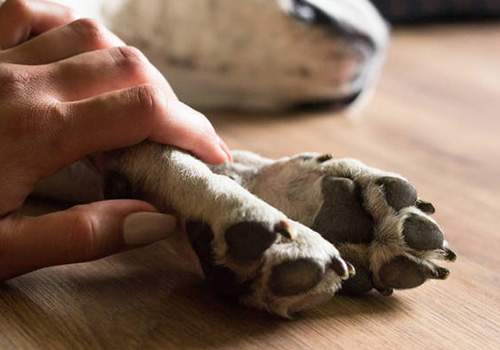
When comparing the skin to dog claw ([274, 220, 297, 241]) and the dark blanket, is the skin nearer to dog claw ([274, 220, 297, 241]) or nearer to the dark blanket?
dog claw ([274, 220, 297, 241])

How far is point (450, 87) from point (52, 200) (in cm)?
144

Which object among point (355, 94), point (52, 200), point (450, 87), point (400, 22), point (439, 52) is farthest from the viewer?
point (400, 22)

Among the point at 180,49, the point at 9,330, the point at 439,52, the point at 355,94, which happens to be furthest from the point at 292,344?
the point at 439,52

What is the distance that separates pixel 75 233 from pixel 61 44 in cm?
Answer: 32

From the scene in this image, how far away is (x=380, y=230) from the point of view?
0.85m

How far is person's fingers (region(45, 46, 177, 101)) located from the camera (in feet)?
3.07

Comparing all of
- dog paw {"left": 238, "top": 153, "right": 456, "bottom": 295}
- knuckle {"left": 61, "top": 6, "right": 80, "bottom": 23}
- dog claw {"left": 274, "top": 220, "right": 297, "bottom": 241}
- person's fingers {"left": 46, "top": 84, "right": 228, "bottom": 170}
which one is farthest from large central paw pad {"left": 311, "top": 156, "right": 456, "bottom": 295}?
knuckle {"left": 61, "top": 6, "right": 80, "bottom": 23}

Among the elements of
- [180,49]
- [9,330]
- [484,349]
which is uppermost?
[180,49]

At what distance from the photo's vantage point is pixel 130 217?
2.80 feet

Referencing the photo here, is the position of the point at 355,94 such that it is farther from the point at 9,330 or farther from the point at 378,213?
the point at 9,330

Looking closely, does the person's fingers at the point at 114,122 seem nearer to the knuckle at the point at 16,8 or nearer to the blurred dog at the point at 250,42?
the knuckle at the point at 16,8

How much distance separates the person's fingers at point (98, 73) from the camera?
3.07ft

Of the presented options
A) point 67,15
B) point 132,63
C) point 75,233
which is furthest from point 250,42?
point 75,233

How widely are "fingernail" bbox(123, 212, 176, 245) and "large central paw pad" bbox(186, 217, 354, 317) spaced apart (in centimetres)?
6
